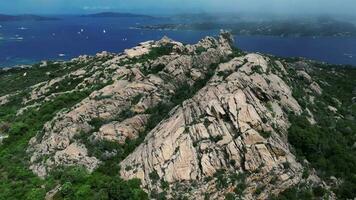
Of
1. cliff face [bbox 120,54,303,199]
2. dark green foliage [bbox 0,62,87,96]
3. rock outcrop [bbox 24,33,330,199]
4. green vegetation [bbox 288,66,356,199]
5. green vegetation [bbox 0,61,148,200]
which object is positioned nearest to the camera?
green vegetation [bbox 0,61,148,200]

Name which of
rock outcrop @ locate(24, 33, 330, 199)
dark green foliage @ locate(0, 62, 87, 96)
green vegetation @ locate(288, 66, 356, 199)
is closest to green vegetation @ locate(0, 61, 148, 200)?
rock outcrop @ locate(24, 33, 330, 199)

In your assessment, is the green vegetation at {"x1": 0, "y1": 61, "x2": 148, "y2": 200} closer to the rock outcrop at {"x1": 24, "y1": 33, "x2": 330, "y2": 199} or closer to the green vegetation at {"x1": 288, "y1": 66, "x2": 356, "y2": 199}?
the rock outcrop at {"x1": 24, "y1": 33, "x2": 330, "y2": 199}

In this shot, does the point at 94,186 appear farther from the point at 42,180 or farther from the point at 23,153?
the point at 23,153

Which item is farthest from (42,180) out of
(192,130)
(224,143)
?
(224,143)

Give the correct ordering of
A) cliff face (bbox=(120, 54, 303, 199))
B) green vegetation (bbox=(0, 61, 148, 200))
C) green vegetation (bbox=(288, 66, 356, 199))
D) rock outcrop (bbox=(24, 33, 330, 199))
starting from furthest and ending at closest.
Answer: green vegetation (bbox=(288, 66, 356, 199)) → rock outcrop (bbox=(24, 33, 330, 199)) → cliff face (bbox=(120, 54, 303, 199)) → green vegetation (bbox=(0, 61, 148, 200))

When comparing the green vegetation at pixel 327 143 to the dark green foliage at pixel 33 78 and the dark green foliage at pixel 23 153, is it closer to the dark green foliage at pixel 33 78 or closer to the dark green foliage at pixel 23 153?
the dark green foliage at pixel 23 153

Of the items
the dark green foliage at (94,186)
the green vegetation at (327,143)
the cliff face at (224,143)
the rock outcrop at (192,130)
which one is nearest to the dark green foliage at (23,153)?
the rock outcrop at (192,130)

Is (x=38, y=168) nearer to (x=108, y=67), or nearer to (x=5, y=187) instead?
(x=5, y=187)

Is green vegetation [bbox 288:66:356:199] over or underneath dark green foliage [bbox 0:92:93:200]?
over
